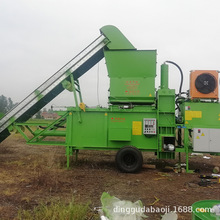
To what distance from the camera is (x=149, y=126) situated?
608 centimetres

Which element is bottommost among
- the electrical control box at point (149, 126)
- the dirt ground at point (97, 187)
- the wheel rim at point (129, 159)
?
the dirt ground at point (97, 187)

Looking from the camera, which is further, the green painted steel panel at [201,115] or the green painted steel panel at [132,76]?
the green painted steel panel at [132,76]

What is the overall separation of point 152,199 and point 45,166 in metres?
3.78

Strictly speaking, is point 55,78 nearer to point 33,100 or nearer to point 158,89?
point 33,100

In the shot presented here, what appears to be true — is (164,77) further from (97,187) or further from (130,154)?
(97,187)

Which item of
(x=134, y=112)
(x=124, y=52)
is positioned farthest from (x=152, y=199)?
(x=124, y=52)

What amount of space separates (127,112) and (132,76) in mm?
1092

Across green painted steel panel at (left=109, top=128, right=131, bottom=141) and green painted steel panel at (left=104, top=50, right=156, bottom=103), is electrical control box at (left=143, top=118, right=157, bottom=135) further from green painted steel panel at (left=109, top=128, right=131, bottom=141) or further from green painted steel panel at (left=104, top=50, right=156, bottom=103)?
green painted steel panel at (left=104, top=50, right=156, bottom=103)

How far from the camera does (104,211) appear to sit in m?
2.86

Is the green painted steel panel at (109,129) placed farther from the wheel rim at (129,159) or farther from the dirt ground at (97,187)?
the dirt ground at (97,187)

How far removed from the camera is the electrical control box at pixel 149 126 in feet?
19.8

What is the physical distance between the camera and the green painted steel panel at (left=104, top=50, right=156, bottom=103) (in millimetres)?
6199

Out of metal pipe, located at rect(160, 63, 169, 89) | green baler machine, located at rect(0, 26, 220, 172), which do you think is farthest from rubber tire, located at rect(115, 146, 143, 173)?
metal pipe, located at rect(160, 63, 169, 89)

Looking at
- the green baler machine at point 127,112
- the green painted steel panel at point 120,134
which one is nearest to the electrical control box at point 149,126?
the green baler machine at point 127,112
